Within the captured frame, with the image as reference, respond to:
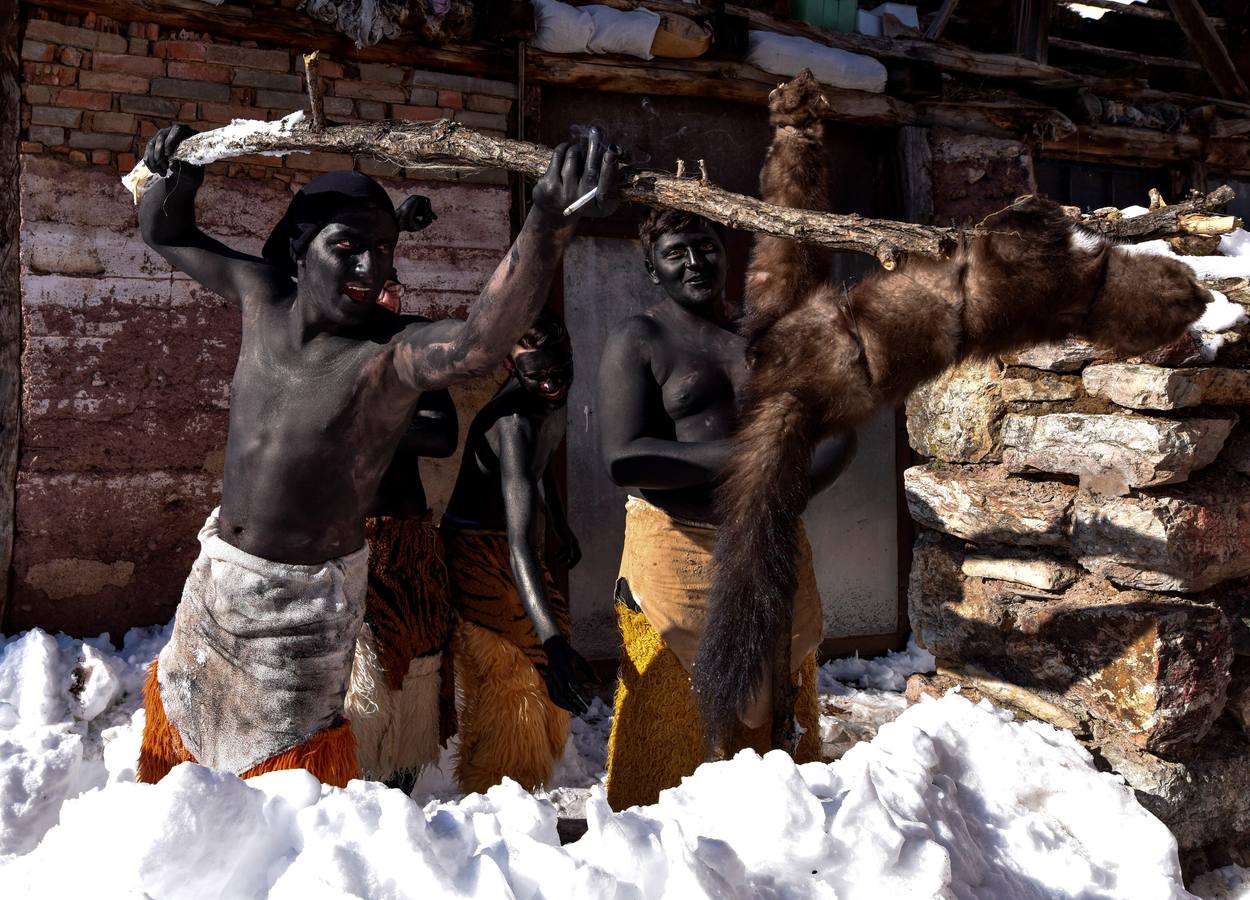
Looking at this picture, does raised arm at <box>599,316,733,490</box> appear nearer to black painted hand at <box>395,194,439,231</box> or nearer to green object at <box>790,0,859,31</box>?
black painted hand at <box>395,194,439,231</box>

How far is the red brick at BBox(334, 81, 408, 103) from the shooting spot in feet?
14.4

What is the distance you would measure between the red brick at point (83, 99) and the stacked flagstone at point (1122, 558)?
343cm

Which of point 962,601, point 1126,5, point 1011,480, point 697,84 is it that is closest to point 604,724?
point 962,601

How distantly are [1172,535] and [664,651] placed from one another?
1.37m

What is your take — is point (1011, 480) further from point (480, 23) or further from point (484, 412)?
point (480, 23)

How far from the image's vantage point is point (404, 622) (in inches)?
117

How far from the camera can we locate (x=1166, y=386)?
2652mm

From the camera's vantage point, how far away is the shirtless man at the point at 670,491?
8.68ft

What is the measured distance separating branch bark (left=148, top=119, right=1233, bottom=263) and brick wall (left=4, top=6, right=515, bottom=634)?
6.00 ft

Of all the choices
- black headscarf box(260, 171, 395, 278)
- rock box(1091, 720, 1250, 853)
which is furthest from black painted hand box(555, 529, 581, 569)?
rock box(1091, 720, 1250, 853)

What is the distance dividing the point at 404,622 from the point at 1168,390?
2.18 metres

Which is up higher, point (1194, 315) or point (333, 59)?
point (333, 59)

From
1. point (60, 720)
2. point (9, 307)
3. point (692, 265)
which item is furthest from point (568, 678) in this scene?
point (9, 307)

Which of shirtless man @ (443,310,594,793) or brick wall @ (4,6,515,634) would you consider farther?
brick wall @ (4,6,515,634)
